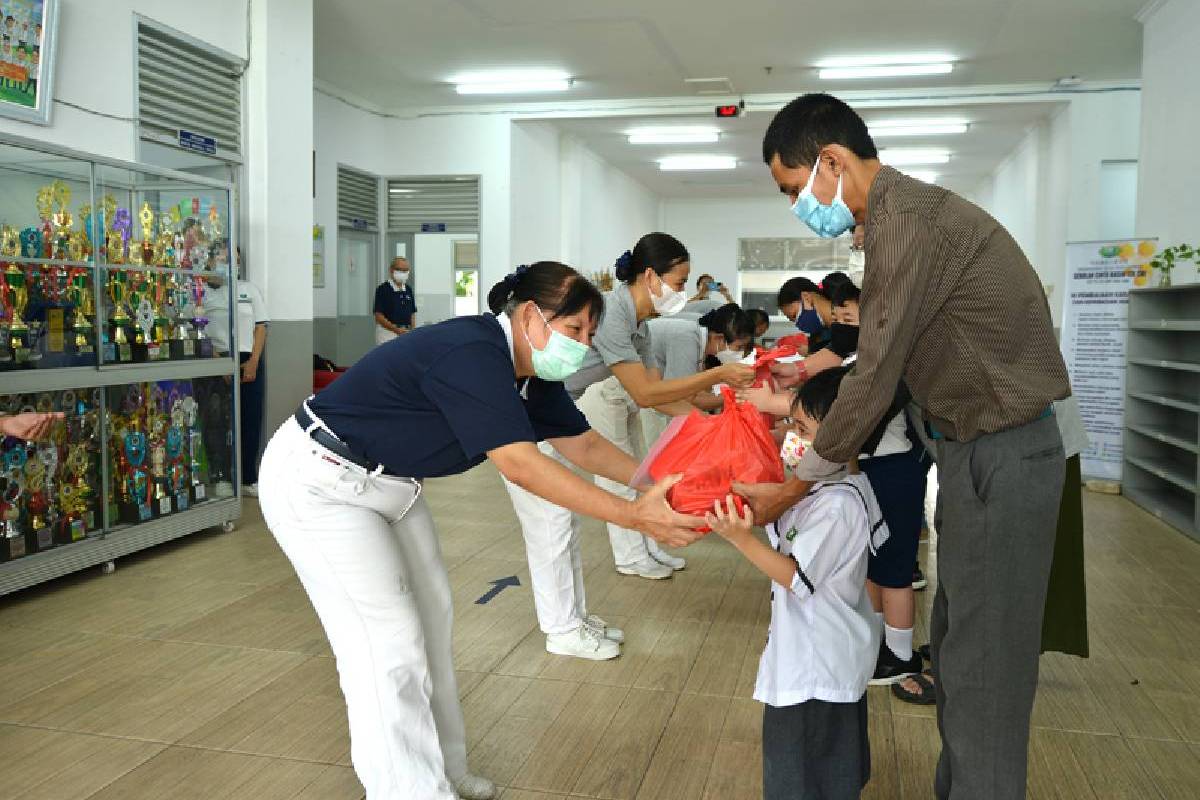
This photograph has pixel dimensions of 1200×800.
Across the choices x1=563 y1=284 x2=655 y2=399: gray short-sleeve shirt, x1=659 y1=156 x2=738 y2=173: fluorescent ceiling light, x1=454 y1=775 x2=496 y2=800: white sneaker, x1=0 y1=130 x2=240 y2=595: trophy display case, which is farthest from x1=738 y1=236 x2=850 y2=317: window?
x1=454 y1=775 x2=496 y2=800: white sneaker

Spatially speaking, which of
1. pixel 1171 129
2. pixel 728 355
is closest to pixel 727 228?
pixel 1171 129

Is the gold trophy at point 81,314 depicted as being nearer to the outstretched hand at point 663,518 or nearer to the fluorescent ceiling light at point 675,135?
the outstretched hand at point 663,518

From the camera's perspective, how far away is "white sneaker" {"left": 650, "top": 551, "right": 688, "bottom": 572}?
470 cm

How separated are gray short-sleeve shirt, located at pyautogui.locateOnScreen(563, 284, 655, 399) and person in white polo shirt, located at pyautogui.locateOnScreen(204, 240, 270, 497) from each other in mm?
2467

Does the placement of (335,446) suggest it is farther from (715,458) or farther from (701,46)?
(701,46)

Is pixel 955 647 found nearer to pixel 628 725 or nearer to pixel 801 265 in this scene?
pixel 628 725

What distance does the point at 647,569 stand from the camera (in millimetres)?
4566

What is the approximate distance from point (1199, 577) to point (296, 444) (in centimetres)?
436

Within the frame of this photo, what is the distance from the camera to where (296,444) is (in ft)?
7.05

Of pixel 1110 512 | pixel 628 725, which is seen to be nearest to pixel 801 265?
pixel 1110 512

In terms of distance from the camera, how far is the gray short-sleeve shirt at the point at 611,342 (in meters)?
3.75

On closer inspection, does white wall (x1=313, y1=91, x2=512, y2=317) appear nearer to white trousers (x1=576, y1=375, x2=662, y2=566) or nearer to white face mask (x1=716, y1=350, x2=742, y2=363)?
white face mask (x1=716, y1=350, x2=742, y2=363)

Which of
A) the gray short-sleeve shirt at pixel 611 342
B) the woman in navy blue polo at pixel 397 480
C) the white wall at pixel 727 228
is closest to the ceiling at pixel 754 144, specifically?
the white wall at pixel 727 228

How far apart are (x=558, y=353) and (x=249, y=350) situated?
4.43 m
